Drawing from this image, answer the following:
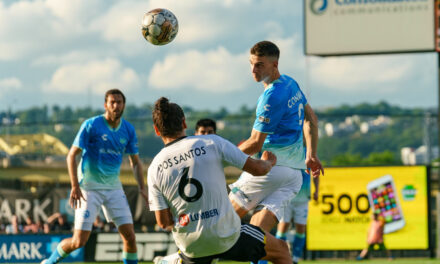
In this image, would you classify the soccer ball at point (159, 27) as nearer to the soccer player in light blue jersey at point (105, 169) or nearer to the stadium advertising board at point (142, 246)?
the soccer player in light blue jersey at point (105, 169)

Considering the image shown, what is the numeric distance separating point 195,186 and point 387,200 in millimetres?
12092

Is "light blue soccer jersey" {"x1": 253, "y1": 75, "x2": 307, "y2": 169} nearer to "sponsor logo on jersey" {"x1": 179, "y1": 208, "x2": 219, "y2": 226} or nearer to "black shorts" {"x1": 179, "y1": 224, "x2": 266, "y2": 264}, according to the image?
"black shorts" {"x1": 179, "y1": 224, "x2": 266, "y2": 264}

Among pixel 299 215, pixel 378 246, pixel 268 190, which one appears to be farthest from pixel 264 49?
pixel 378 246

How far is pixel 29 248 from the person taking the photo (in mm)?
14664

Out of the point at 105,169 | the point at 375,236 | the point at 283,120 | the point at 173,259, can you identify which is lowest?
the point at 375,236

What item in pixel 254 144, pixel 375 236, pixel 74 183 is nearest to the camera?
pixel 254 144

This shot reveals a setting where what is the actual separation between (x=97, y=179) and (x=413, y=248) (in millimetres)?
9871

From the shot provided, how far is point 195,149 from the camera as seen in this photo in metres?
5.60

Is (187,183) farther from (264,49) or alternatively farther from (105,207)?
(105,207)

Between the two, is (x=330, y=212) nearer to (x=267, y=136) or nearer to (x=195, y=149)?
(x=267, y=136)

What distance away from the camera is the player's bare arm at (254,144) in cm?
671

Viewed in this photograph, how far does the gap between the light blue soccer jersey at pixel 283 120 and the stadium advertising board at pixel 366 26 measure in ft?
54.7

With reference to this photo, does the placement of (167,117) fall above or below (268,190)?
above

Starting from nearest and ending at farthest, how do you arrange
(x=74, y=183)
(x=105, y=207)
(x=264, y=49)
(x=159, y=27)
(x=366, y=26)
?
1. (x=264, y=49)
2. (x=74, y=183)
3. (x=105, y=207)
4. (x=159, y=27)
5. (x=366, y=26)
